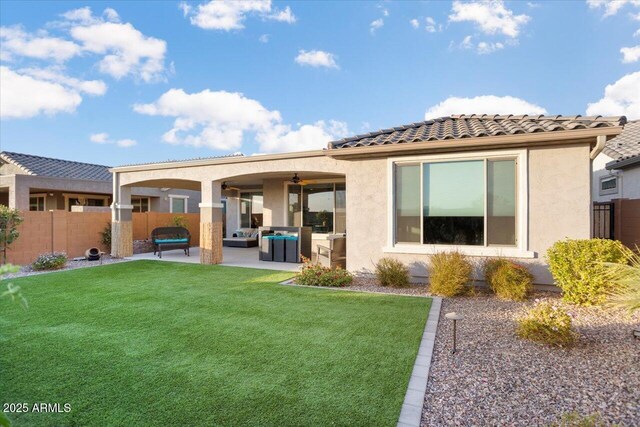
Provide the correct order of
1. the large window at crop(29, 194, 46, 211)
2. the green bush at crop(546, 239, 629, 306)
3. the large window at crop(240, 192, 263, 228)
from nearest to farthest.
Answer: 1. the green bush at crop(546, 239, 629, 306)
2. the large window at crop(240, 192, 263, 228)
3. the large window at crop(29, 194, 46, 211)

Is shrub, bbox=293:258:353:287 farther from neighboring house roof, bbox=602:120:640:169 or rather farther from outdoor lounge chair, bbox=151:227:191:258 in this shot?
neighboring house roof, bbox=602:120:640:169

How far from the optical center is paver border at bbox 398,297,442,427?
2.95 m

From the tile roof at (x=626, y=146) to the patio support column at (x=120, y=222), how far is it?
59.7 feet

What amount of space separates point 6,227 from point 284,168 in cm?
907

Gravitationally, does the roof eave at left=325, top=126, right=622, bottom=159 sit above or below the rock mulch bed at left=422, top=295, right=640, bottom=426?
above

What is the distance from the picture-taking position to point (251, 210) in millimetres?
18734

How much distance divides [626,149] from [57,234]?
70.0ft

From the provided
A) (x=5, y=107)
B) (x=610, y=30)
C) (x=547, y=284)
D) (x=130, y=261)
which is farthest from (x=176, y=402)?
(x=5, y=107)

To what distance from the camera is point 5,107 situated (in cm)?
1548

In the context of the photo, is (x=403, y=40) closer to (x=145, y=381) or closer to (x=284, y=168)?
(x=284, y=168)

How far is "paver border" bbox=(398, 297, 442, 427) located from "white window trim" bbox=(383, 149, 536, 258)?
2.95 m

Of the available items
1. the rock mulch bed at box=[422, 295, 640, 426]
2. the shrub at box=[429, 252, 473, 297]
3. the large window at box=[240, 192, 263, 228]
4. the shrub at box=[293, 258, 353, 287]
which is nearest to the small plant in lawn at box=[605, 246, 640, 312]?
the rock mulch bed at box=[422, 295, 640, 426]

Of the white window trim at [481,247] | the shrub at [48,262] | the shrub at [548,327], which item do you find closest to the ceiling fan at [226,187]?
the shrub at [48,262]

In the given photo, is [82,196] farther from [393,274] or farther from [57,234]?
[393,274]
